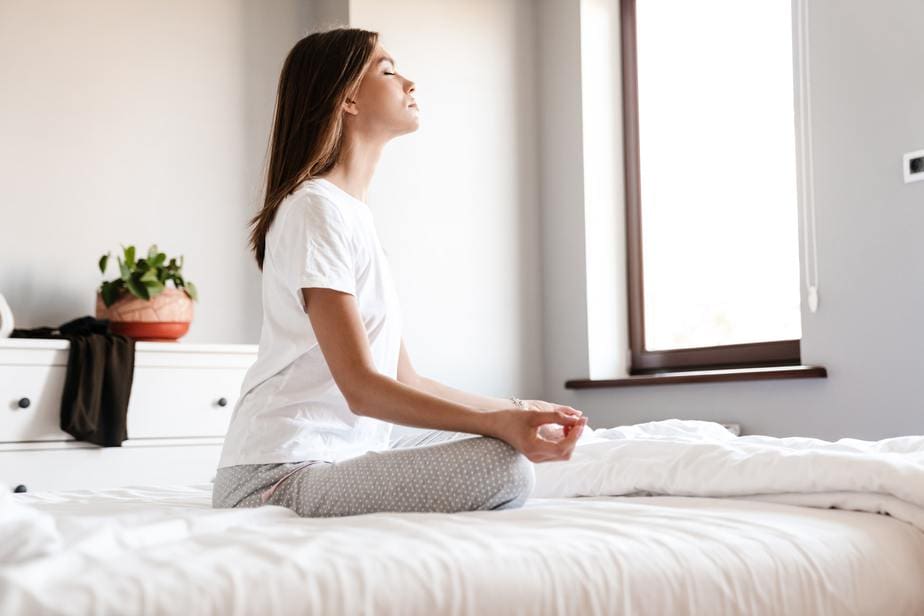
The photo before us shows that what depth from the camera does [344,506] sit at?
140 cm

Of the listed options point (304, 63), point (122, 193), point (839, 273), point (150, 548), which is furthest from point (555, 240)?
point (150, 548)

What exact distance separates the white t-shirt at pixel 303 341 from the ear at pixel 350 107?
7.3 inches

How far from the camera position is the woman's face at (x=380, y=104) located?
185 centimetres

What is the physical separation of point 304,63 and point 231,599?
112cm

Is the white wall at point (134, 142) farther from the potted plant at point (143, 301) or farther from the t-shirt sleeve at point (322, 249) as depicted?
the t-shirt sleeve at point (322, 249)

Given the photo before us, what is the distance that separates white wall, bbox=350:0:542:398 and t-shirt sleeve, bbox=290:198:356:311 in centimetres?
223

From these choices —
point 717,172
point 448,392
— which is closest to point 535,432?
point 448,392

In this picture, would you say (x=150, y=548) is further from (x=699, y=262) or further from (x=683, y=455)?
(x=699, y=262)

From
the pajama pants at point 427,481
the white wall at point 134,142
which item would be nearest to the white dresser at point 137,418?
the white wall at point 134,142

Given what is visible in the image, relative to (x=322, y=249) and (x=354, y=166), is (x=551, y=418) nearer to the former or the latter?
(x=322, y=249)

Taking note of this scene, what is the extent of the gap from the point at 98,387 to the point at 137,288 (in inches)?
14.6

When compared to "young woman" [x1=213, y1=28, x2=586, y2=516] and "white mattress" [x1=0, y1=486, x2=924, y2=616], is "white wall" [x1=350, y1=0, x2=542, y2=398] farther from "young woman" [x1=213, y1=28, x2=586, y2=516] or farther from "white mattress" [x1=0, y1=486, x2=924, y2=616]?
"white mattress" [x1=0, y1=486, x2=924, y2=616]

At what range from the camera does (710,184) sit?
3.85 m

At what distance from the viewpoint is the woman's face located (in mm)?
1851
